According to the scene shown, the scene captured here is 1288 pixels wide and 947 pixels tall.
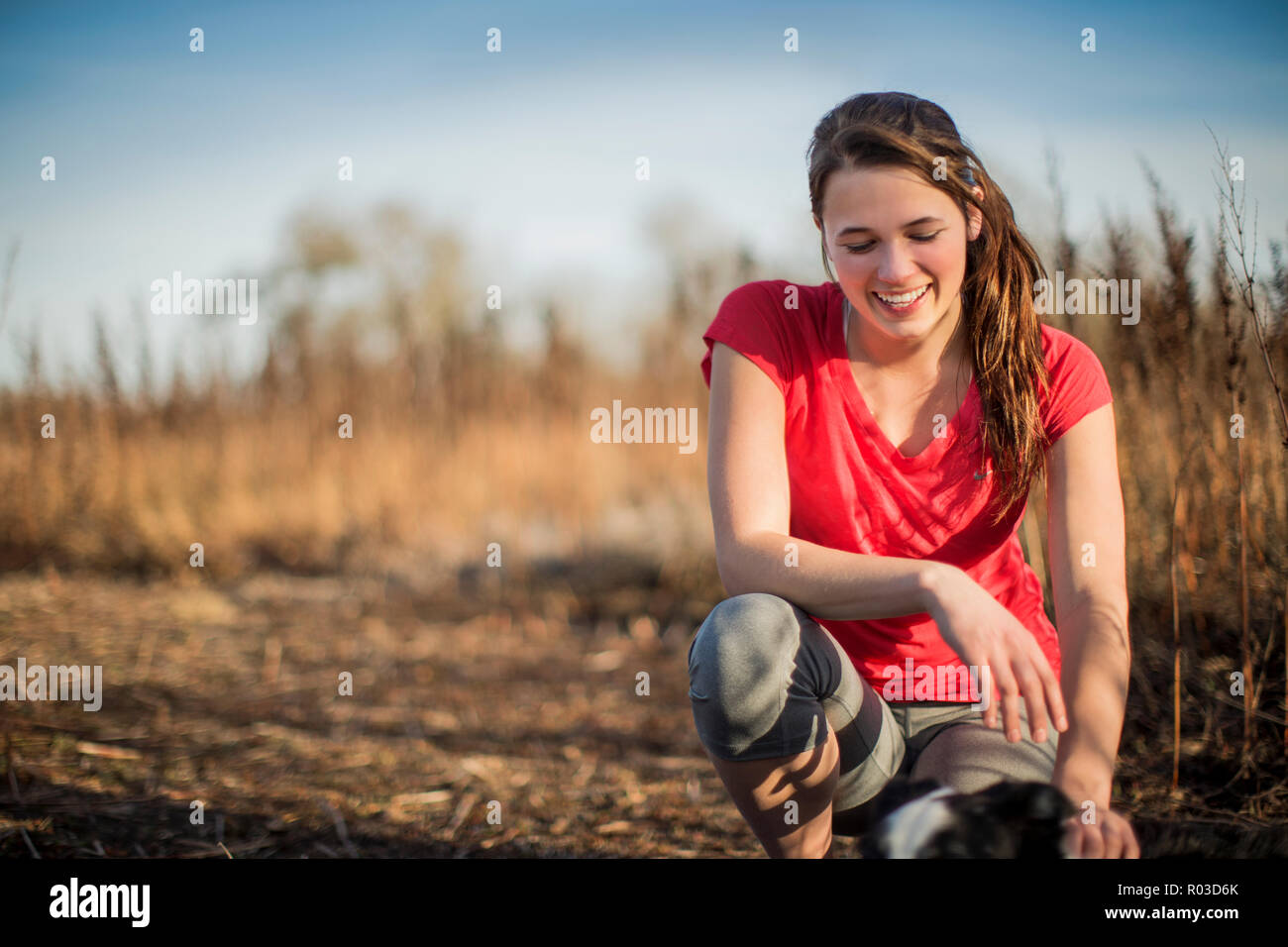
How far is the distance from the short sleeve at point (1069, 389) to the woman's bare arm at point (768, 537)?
1.29ft

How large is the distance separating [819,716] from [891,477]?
1.49ft

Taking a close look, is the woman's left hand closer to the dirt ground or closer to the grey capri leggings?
the grey capri leggings

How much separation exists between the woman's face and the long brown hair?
3cm

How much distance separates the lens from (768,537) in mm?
1563

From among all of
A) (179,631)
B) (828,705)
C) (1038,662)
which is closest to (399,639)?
(179,631)

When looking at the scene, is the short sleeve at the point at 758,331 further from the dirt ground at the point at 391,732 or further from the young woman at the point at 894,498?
the dirt ground at the point at 391,732

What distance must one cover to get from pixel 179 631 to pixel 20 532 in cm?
163

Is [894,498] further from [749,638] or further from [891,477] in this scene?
[749,638]

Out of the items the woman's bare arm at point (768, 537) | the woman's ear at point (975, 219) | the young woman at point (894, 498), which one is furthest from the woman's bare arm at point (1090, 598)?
the woman's ear at point (975, 219)

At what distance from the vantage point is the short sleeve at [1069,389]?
1.66 m

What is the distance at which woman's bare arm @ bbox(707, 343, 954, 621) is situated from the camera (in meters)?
1.45

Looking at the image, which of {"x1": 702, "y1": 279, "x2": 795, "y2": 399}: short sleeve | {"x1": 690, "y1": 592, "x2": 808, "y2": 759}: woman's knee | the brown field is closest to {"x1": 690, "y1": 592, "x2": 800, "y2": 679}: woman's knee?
{"x1": 690, "y1": 592, "x2": 808, "y2": 759}: woman's knee

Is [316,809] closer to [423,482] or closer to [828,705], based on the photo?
[828,705]

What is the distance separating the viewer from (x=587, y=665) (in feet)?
12.9
